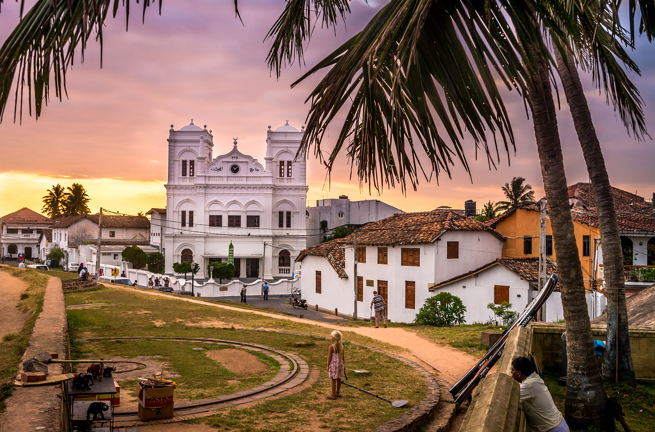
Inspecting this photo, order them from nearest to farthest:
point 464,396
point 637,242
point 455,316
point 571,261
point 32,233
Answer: point 571,261 < point 464,396 < point 455,316 < point 637,242 < point 32,233

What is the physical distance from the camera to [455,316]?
21938mm

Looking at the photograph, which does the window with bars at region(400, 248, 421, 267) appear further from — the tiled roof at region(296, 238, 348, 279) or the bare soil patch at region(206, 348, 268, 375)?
the bare soil patch at region(206, 348, 268, 375)

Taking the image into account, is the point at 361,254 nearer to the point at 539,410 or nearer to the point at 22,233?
the point at 539,410

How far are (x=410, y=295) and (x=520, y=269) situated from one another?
6.51 metres

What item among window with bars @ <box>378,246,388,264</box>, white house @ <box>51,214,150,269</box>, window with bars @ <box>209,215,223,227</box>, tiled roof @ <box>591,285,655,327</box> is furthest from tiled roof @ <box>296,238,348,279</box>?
white house @ <box>51,214,150,269</box>

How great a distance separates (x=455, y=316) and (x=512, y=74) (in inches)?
803

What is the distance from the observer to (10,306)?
17438 mm

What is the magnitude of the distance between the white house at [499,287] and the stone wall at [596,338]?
13.1m

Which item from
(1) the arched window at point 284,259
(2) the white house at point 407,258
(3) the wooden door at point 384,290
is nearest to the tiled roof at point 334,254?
(2) the white house at point 407,258

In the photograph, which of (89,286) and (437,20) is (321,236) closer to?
(89,286)

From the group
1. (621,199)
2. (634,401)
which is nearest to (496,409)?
(634,401)

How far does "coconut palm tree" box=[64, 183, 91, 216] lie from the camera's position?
247ft

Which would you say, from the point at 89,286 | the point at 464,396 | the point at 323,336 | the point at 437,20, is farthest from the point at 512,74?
the point at 89,286

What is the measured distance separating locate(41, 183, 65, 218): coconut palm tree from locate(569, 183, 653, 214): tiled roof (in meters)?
72.2
